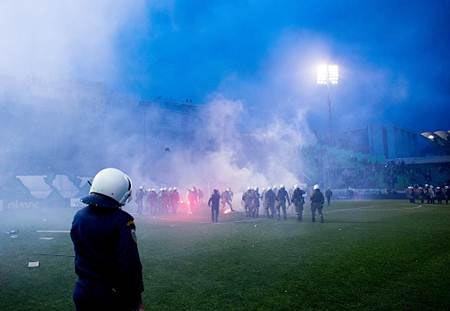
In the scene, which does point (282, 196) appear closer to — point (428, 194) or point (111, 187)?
point (428, 194)

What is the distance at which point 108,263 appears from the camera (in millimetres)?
2795

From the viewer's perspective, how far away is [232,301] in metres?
5.85

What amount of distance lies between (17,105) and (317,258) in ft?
73.1

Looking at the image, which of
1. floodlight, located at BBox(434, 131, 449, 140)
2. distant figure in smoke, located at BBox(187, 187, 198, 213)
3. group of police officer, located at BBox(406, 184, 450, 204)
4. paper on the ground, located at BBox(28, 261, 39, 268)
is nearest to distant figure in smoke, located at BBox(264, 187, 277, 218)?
distant figure in smoke, located at BBox(187, 187, 198, 213)

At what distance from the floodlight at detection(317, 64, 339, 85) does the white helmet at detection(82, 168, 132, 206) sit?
41517 mm

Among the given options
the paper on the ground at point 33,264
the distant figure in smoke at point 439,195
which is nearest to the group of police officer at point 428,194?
the distant figure in smoke at point 439,195

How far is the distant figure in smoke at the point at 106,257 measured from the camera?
107 inches

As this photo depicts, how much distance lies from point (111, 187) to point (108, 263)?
1.93ft

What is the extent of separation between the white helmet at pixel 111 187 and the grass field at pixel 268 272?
10.6ft

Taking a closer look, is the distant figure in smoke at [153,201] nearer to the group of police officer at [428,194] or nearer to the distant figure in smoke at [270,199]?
the distant figure in smoke at [270,199]

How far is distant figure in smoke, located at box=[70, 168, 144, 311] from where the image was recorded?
2.71 metres

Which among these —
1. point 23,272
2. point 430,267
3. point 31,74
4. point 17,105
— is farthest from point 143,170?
point 430,267

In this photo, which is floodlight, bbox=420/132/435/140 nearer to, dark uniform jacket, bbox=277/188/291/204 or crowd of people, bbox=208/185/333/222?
crowd of people, bbox=208/185/333/222

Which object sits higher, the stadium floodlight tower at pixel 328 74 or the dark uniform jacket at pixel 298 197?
the stadium floodlight tower at pixel 328 74
